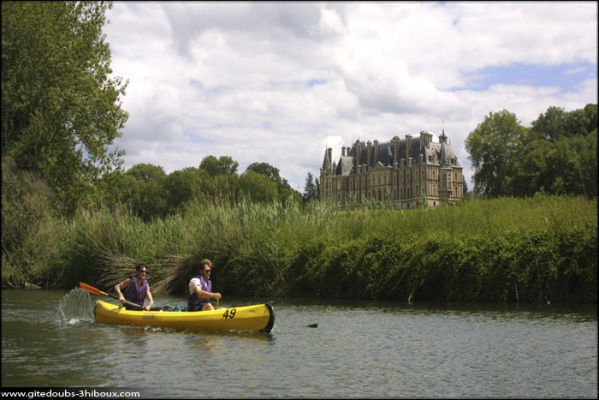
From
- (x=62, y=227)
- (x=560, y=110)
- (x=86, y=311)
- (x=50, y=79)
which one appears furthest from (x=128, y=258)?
(x=560, y=110)

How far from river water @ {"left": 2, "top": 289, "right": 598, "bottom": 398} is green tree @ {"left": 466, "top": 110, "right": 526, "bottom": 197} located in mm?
50736

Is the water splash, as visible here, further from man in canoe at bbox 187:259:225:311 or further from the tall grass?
the tall grass

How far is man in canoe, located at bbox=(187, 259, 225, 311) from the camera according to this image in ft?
44.6

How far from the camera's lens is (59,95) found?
25922 millimetres

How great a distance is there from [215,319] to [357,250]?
7.87m

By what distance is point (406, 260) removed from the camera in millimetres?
19562

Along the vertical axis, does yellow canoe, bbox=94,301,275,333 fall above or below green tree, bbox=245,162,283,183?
below

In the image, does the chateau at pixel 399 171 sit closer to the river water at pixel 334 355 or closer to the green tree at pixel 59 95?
the green tree at pixel 59 95

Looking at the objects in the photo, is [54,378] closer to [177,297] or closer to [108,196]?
[177,297]

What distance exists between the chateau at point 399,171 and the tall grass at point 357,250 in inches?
2770

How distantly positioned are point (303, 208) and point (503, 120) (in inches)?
1910

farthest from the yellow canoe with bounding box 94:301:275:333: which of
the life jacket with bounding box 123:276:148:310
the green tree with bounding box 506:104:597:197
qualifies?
the green tree with bounding box 506:104:597:197

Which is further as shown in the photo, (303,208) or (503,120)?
(503,120)

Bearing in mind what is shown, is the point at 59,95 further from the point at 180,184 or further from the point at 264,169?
the point at 264,169
